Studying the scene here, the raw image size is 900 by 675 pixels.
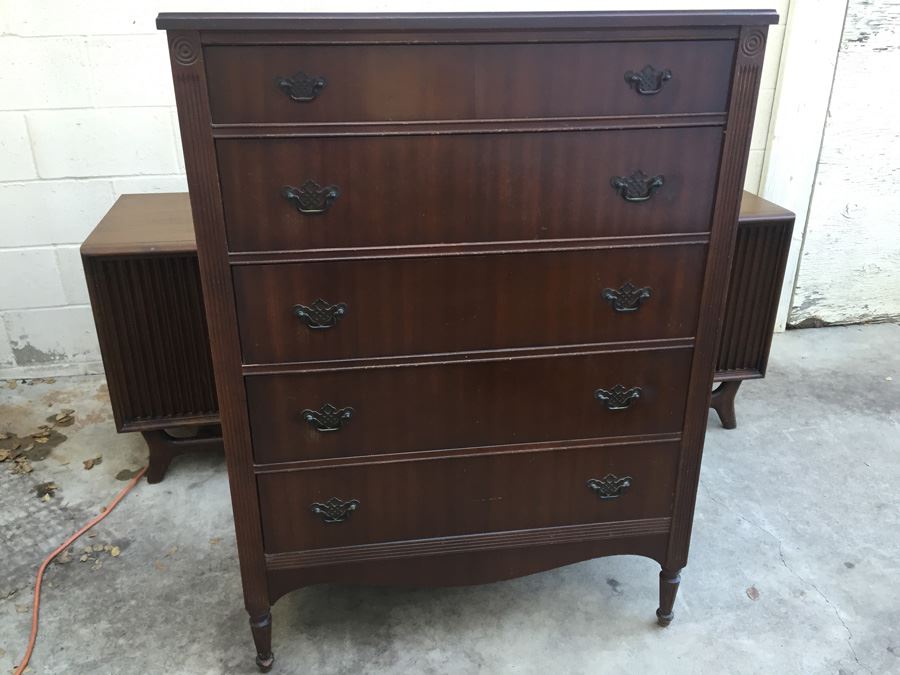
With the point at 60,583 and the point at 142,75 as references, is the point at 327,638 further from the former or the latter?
the point at 142,75

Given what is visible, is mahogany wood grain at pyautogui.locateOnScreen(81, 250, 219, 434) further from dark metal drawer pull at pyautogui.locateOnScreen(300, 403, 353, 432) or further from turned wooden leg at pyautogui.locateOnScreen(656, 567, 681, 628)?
turned wooden leg at pyautogui.locateOnScreen(656, 567, 681, 628)

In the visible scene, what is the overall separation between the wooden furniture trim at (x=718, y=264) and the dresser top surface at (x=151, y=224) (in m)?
0.86

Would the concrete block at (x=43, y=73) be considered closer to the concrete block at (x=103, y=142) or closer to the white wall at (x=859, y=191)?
the concrete block at (x=103, y=142)

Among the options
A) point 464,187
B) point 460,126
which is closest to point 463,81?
point 460,126

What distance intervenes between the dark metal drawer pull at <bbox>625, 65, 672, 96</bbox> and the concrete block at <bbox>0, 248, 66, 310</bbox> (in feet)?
7.50

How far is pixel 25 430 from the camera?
259 cm

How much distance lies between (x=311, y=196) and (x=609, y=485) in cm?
92

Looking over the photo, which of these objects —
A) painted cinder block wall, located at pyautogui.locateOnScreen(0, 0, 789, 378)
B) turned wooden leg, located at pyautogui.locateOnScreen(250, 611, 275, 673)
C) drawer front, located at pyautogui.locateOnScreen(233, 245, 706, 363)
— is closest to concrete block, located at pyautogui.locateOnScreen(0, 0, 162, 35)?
painted cinder block wall, located at pyautogui.locateOnScreen(0, 0, 789, 378)

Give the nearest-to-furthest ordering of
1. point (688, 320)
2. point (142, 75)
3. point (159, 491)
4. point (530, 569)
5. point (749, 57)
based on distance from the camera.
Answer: point (749, 57), point (688, 320), point (530, 569), point (159, 491), point (142, 75)

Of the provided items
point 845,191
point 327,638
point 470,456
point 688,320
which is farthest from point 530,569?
point 845,191

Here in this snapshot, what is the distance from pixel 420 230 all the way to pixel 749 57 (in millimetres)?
674

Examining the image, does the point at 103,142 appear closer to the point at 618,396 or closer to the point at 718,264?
the point at 618,396

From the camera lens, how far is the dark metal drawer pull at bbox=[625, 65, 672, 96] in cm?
133

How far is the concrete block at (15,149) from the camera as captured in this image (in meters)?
2.56
